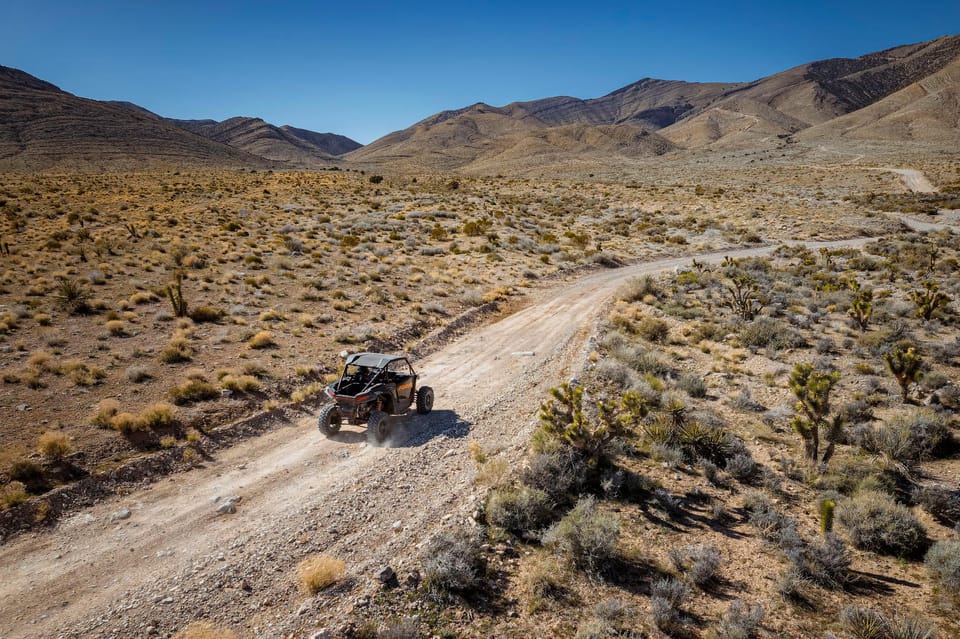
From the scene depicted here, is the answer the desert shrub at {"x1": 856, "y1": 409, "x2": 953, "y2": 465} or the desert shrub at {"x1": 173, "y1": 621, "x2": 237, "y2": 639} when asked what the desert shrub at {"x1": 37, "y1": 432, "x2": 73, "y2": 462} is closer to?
the desert shrub at {"x1": 173, "y1": 621, "x2": 237, "y2": 639}

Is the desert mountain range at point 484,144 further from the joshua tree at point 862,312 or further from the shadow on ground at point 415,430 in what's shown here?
the joshua tree at point 862,312

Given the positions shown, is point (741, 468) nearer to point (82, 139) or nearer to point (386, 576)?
point (386, 576)

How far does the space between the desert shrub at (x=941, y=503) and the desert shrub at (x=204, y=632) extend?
1120 centimetres

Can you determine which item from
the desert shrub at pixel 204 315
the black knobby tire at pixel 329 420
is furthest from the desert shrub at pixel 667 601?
the desert shrub at pixel 204 315

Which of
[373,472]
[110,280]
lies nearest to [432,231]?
[110,280]

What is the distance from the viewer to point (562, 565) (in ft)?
21.9

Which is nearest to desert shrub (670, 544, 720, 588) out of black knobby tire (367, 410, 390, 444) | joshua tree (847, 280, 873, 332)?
black knobby tire (367, 410, 390, 444)

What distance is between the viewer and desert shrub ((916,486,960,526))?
746cm

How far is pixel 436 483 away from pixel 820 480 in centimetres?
740

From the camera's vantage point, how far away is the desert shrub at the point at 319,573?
6211mm

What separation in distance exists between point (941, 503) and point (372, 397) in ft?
36.1

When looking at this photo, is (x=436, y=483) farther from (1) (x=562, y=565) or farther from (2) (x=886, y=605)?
A: (2) (x=886, y=605)

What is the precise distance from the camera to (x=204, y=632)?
561cm

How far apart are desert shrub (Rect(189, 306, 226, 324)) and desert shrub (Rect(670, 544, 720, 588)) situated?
57.7 ft
